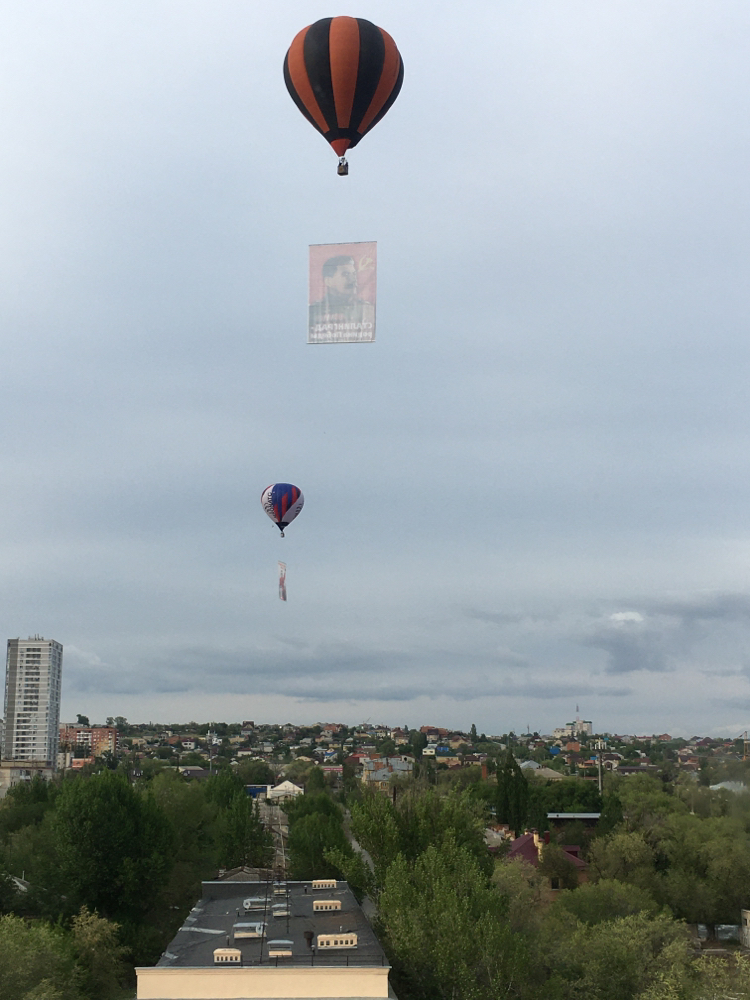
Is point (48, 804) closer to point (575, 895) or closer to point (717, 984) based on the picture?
point (575, 895)

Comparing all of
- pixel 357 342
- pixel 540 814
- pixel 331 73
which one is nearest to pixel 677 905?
pixel 540 814

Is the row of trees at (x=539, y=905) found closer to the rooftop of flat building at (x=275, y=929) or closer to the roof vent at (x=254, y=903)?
the rooftop of flat building at (x=275, y=929)

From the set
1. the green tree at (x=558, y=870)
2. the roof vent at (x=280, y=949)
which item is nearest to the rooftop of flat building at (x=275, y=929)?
the roof vent at (x=280, y=949)

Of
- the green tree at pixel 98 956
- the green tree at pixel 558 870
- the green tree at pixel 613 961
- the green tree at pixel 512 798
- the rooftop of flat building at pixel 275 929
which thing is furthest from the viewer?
the green tree at pixel 512 798

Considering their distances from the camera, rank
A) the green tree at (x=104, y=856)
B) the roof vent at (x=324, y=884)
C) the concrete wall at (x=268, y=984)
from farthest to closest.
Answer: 1. the green tree at (x=104, y=856)
2. the roof vent at (x=324, y=884)
3. the concrete wall at (x=268, y=984)

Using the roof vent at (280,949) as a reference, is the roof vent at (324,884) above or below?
below

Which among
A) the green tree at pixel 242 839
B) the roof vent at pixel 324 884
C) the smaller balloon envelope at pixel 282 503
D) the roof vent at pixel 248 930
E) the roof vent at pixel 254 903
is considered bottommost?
the green tree at pixel 242 839

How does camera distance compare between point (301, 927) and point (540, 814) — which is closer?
point (301, 927)
